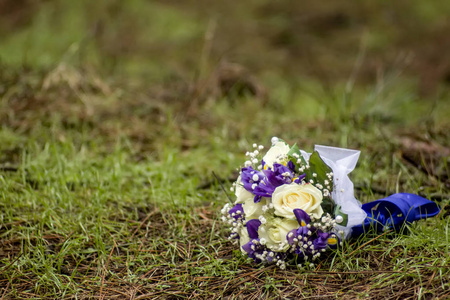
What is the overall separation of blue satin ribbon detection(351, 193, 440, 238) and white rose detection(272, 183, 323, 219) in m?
0.31

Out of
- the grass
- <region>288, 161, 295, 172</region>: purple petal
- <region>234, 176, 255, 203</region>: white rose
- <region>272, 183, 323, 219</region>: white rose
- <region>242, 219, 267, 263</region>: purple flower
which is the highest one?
<region>288, 161, 295, 172</region>: purple petal

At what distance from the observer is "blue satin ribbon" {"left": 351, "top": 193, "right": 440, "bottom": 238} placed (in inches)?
73.1

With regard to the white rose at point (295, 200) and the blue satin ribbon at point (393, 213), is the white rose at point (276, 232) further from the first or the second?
the blue satin ribbon at point (393, 213)

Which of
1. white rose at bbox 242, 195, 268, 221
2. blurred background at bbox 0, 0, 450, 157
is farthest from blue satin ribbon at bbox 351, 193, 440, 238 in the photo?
blurred background at bbox 0, 0, 450, 157

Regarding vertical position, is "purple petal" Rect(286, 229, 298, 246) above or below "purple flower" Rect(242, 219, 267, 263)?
above

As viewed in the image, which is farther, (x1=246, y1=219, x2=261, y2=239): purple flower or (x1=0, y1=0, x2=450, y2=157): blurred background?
(x1=0, y1=0, x2=450, y2=157): blurred background

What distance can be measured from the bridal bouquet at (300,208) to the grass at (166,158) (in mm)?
87

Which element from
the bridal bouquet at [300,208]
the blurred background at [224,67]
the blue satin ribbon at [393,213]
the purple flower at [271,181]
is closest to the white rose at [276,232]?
the bridal bouquet at [300,208]

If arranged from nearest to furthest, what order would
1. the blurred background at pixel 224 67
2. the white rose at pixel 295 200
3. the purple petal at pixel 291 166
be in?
the white rose at pixel 295 200
the purple petal at pixel 291 166
the blurred background at pixel 224 67

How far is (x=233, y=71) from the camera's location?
479 centimetres

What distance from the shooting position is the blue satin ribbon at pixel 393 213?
186 cm

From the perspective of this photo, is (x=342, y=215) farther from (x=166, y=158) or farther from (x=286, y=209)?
(x=166, y=158)

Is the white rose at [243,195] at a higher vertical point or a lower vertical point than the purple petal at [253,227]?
higher

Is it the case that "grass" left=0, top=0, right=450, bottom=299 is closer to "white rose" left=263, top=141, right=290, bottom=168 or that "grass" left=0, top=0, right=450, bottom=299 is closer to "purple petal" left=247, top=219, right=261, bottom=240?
"purple petal" left=247, top=219, right=261, bottom=240
